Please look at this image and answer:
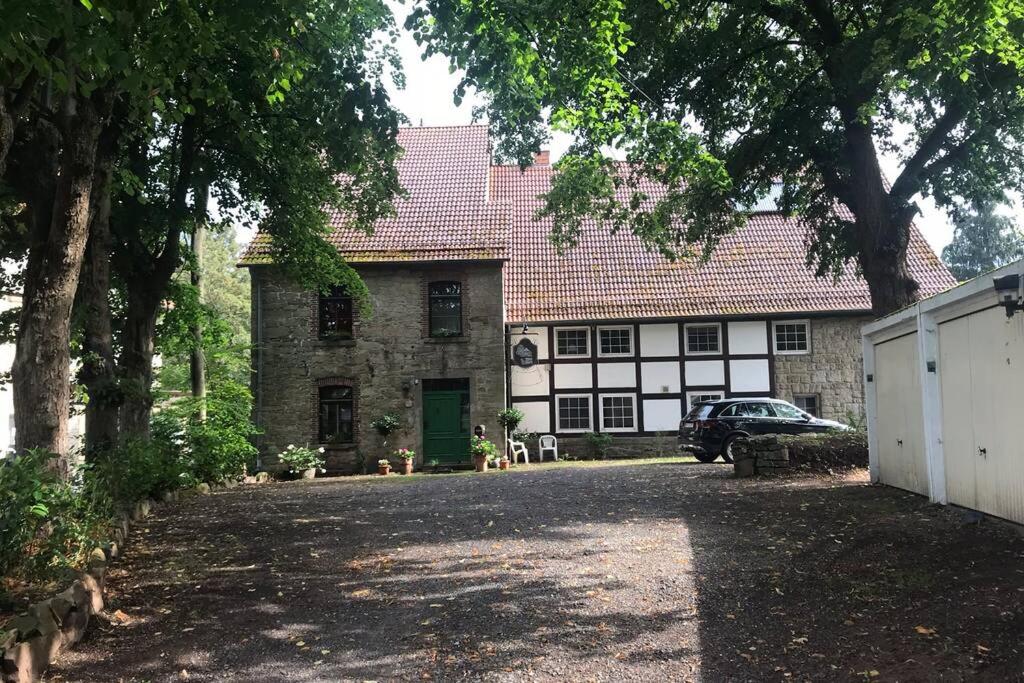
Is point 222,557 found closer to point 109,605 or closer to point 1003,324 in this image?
point 109,605

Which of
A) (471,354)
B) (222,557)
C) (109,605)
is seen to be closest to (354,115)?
(222,557)

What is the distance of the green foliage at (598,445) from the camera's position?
24.4m

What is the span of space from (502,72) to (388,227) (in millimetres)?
15966

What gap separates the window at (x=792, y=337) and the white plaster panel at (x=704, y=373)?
1.78m

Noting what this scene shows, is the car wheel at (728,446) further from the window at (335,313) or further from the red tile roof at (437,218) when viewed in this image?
the window at (335,313)

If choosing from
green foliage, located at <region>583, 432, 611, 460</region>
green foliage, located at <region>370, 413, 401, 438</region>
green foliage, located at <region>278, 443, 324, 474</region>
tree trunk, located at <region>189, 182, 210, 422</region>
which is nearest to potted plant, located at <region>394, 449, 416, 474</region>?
green foliage, located at <region>370, 413, 401, 438</region>

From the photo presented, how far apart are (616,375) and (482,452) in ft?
16.3

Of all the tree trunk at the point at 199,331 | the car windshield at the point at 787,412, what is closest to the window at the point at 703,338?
the car windshield at the point at 787,412

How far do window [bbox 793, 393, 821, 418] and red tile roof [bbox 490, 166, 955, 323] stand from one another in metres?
2.47

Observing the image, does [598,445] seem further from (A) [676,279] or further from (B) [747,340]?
(A) [676,279]

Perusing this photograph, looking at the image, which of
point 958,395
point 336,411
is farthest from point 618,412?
point 958,395

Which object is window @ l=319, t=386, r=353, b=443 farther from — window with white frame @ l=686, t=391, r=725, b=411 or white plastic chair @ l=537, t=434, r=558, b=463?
window with white frame @ l=686, t=391, r=725, b=411

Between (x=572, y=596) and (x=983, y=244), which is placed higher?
(x=983, y=244)

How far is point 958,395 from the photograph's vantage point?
927 cm
